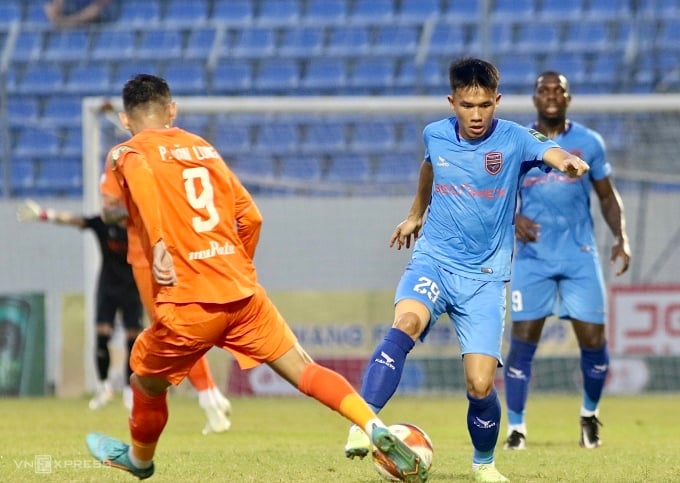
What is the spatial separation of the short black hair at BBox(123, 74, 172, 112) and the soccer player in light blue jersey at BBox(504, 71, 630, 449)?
12.2 feet

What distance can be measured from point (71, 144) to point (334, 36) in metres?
4.46

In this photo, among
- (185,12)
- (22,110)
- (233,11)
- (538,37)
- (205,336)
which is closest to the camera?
(205,336)

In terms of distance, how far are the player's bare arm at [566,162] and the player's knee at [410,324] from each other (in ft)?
3.23

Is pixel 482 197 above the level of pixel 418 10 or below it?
above

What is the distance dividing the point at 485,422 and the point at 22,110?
15735 mm

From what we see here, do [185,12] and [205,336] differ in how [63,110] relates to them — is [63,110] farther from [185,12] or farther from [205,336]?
[205,336]

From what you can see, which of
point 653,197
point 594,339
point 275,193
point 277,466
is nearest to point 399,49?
point 275,193

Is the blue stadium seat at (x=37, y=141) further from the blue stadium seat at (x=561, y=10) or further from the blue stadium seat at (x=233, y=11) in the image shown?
the blue stadium seat at (x=561, y=10)

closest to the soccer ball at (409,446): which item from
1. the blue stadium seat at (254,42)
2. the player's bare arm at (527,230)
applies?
the player's bare arm at (527,230)

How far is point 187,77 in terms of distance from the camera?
20469 millimetres

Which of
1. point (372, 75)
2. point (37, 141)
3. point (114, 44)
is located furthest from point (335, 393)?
point (114, 44)

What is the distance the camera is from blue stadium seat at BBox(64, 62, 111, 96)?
69.2 ft

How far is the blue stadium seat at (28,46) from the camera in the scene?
21.4m

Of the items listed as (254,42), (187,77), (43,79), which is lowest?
(43,79)
